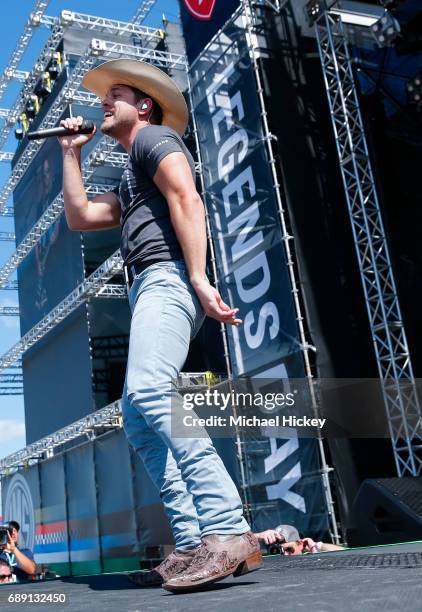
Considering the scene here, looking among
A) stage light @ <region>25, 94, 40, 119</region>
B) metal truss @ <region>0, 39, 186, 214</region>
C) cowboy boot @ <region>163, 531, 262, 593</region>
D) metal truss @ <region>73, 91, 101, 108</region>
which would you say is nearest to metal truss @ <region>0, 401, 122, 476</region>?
metal truss @ <region>0, 39, 186, 214</region>

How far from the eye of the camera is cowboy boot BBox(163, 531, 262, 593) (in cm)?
177

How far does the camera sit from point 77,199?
2.59m

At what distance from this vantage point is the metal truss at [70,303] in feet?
40.6

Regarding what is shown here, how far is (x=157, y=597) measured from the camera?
5.53 feet

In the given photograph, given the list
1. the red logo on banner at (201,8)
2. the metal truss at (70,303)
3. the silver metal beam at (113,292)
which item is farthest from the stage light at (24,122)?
the red logo on banner at (201,8)

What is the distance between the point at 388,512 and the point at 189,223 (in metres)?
2.40

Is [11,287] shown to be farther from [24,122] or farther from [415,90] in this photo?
[415,90]

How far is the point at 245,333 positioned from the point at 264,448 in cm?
148

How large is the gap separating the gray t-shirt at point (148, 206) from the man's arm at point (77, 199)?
0.83ft

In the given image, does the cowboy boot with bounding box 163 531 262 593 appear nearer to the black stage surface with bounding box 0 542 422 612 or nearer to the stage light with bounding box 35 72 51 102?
the black stage surface with bounding box 0 542 422 612

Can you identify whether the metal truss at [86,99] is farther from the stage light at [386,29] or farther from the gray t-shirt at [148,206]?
the gray t-shirt at [148,206]

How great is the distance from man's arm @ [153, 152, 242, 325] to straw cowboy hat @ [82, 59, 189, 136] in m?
0.41

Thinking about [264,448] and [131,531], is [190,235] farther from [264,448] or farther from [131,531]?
[131,531]

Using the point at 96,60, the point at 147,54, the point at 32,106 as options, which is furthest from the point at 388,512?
the point at 32,106
